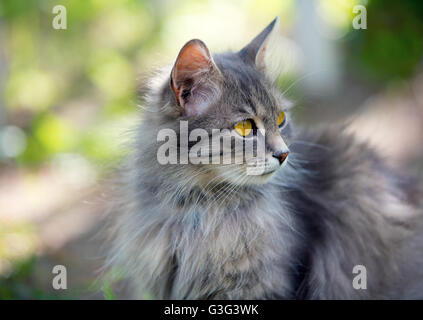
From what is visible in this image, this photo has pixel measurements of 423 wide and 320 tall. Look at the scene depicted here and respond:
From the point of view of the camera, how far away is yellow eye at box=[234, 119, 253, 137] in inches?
77.1

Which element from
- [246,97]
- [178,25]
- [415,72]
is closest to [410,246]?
[246,97]

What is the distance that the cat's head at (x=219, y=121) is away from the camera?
6.24 feet

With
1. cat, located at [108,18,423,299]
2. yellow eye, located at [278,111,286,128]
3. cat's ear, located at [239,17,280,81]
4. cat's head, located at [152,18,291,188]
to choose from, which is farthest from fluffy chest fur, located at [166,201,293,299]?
cat's ear, located at [239,17,280,81]

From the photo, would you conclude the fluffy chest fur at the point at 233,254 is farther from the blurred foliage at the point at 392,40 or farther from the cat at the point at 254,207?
the blurred foliage at the point at 392,40

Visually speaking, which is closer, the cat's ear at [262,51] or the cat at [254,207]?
the cat at [254,207]

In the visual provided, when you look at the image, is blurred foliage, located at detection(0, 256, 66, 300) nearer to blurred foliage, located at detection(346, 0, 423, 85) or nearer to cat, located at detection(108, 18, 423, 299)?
cat, located at detection(108, 18, 423, 299)

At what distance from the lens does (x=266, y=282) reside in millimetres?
2113

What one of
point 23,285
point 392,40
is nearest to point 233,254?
point 23,285

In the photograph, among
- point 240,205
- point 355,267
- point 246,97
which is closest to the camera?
point 246,97

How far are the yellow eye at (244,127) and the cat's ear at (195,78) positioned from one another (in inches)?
6.4

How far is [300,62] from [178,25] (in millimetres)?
1390

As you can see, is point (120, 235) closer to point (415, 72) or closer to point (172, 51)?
point (172, 51)

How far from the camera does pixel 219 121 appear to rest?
1.95m

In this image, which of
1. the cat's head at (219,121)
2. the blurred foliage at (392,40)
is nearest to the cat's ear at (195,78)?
the cat's head at (219,121)
